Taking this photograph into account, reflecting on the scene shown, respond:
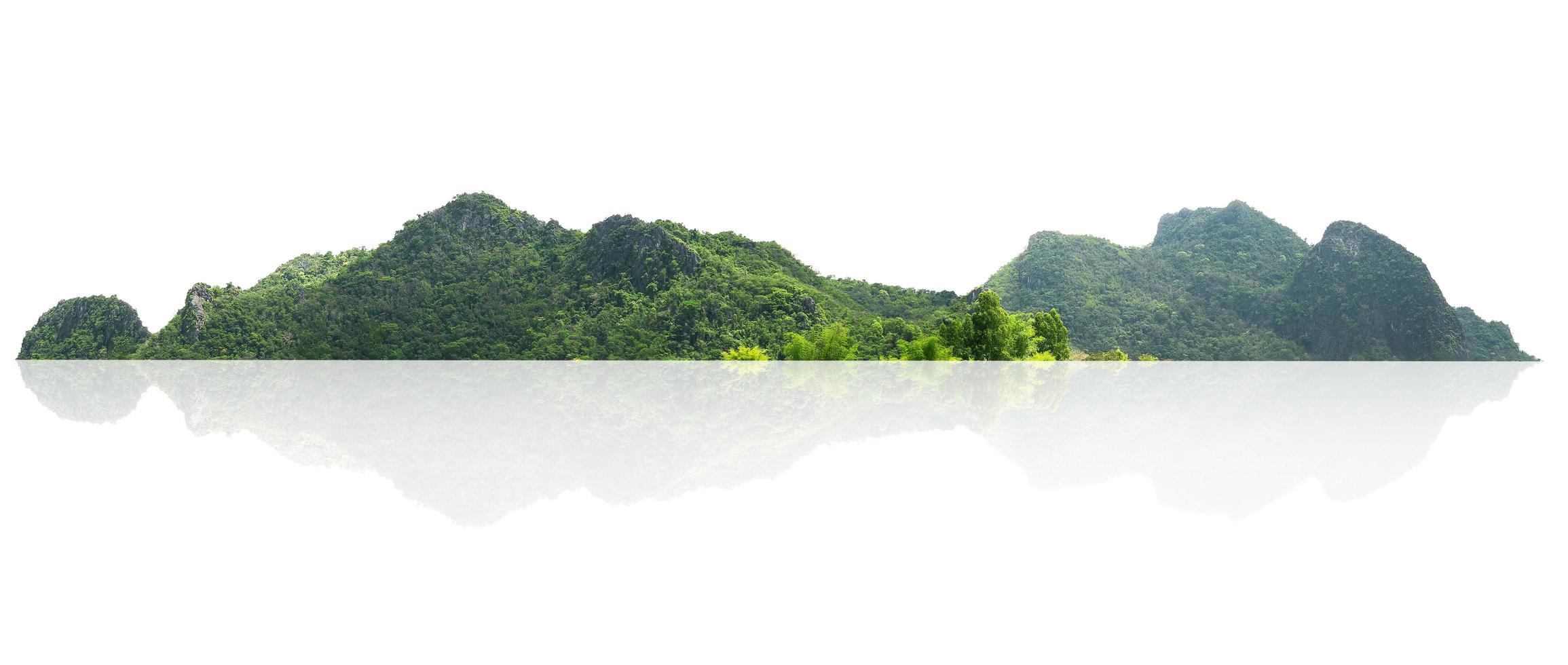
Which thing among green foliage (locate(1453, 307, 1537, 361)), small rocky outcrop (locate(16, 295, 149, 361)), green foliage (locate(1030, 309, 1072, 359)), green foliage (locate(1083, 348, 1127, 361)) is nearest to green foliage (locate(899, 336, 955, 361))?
green foliage (locate(1030, 309, 1072, 359))

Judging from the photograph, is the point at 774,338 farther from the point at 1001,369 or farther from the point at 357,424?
the point at 357,424

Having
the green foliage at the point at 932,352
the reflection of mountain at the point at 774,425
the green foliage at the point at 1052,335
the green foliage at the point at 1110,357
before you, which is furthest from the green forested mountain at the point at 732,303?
the reflection of mountain at the point at 774,425

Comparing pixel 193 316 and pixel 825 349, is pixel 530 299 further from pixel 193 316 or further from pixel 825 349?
pixel 825 349

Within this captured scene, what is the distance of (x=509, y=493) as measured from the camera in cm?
704

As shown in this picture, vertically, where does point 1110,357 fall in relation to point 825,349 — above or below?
above

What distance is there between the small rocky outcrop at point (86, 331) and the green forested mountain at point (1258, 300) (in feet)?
284

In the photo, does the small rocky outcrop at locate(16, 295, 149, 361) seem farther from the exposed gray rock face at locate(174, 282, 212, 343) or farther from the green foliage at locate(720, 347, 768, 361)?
the green foliage at locate(720, 347, 768, 361)

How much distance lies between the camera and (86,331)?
Answer: 226 feet

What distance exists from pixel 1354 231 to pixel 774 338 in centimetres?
7261

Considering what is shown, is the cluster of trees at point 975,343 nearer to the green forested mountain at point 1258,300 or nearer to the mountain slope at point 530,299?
the mountain slope at point 530,299

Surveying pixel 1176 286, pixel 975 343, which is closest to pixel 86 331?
pixel 975 343

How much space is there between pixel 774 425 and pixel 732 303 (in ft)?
169

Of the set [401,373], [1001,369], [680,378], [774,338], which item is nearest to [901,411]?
[680,378]

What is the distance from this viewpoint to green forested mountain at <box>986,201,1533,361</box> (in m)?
86.0
